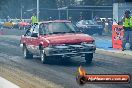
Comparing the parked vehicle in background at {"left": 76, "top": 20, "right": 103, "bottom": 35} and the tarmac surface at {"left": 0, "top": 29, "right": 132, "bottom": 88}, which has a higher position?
the parked vehicle in background at {"left": 76, "top": 20, "right": 103, "bottom": 35}

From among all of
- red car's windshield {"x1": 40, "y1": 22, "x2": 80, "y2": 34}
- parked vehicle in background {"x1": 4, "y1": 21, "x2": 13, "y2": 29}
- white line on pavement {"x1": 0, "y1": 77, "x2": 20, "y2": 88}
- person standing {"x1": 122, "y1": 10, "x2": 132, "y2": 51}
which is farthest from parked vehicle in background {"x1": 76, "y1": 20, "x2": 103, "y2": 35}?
white line on pavement {"x1": 0, "y1": 77, "x2": 20, "y2": 88}

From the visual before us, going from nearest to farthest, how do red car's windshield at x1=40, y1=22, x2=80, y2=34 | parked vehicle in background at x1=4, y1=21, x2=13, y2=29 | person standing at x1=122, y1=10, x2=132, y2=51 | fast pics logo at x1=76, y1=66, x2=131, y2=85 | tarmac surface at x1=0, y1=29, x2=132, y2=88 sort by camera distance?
fast pics logo at x1=76, y1=66, x2=131, y2=85
tarmac surface at x1=0, y1=29, x2=132, y2=88
red car's windshield at x1=40, y1=22, x2=80, y2=34
person standing at x1=122, y1=10, x2=132, y2=51
parked vehicle in background at x1=4, y1=21, x2=13, y2=29

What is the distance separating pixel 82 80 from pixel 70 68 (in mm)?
8249

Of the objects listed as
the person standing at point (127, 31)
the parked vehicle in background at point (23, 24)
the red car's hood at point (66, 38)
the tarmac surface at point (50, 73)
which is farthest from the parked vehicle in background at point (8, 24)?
the red car's hood at point (66, 38)

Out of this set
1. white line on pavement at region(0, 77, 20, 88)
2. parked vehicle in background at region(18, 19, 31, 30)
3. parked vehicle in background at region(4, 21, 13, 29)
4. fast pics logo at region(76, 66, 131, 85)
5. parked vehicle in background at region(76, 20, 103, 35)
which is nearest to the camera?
fast pics logo at region(76, 66, 131, 85)

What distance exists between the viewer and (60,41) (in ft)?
44.5

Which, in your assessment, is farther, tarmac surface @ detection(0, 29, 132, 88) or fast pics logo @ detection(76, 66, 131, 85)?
tarmac surface @ detection(0, 29, 132, 88)

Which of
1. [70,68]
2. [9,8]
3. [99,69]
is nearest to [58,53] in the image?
[70,68]

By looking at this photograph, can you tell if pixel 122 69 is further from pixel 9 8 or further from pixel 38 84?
pixel 9 8

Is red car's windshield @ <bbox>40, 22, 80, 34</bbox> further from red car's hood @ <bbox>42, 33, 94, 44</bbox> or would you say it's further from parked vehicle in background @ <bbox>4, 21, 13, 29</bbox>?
parked vehicle in background @ <bbox>4, 21, 13, 29</bbox>

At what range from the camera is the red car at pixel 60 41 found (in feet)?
44.7

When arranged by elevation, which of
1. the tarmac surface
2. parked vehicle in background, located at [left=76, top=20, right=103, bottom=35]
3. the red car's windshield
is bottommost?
the tarmac surface

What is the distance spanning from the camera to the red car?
1363 centimetres

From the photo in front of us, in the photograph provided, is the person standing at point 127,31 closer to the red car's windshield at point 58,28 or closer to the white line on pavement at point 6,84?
the red car's windshield at point 58,28
